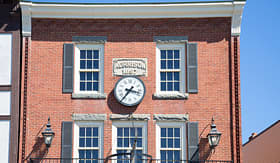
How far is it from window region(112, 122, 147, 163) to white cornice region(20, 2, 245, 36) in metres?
3.67

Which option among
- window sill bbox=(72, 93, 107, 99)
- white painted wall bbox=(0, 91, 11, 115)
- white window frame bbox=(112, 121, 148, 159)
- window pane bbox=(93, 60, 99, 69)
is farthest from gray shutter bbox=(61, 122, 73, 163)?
window pane bbox=(93, 60, 99, 69)

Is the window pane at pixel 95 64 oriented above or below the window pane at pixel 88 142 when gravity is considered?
above

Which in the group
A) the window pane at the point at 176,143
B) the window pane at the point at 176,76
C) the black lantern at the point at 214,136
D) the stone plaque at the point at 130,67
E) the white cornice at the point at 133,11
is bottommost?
the window pane at the point at 176,143

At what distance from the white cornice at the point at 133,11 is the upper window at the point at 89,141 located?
3.70m

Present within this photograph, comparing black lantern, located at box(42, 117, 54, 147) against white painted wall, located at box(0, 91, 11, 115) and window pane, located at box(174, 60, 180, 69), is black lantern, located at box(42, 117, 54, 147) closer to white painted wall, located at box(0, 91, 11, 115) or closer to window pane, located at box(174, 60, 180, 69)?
white painted wall, located at box(0, 91, 11, 115)

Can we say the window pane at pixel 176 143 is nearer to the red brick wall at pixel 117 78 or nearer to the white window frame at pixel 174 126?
the white window frame at pixel 174 126

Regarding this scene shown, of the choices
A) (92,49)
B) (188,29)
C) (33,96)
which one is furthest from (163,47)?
(33,96)

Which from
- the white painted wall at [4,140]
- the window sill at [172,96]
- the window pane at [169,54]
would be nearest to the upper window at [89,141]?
the window sill at [172,96]

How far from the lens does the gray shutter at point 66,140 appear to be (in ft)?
58.6

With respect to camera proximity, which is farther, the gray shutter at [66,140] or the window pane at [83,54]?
the window pane at [83,54]

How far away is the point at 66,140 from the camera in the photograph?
1797 centimetres

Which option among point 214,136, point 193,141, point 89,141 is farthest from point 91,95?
point 214,136

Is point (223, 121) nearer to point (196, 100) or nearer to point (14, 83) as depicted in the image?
point (196, 100)

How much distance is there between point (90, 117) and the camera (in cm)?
1811
